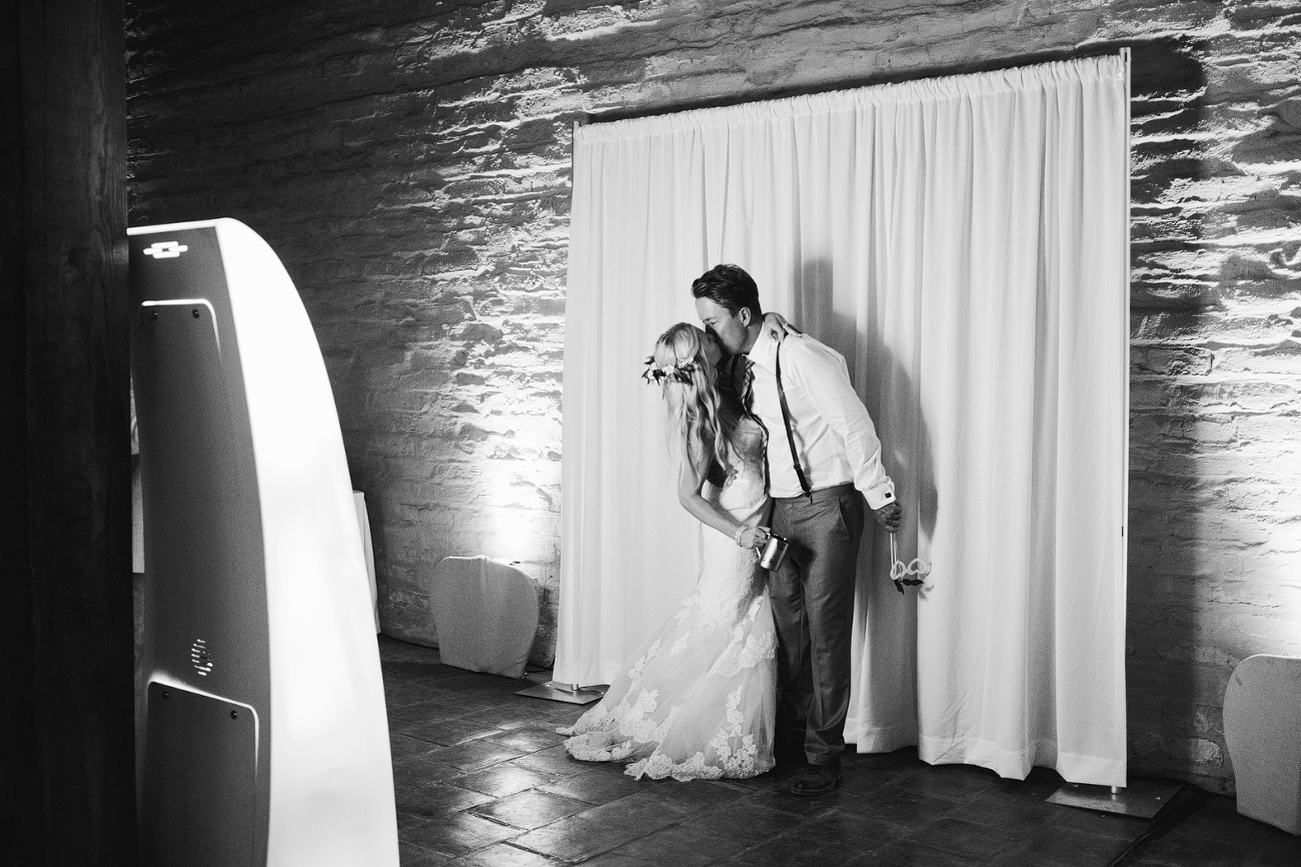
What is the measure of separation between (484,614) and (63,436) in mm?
4241

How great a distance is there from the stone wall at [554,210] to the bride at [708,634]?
132 cm

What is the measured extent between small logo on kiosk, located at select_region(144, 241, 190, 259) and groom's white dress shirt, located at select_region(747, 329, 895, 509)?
9.00 feet

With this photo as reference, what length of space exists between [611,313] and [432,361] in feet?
4.66

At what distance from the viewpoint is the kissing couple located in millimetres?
4137

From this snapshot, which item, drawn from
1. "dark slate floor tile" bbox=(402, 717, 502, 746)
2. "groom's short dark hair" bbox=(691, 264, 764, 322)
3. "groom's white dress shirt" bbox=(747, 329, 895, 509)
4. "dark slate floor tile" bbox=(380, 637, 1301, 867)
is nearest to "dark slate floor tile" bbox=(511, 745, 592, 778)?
"dark slate floor tile" bbox=(380, 637, 1301, 867)

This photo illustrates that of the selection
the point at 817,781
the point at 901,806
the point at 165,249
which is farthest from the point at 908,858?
the point at 165,249

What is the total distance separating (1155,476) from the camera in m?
4.12

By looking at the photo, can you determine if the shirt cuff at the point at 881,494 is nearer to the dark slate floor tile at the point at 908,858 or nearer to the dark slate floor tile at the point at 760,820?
the dark slate floor tile at the point at 760,820

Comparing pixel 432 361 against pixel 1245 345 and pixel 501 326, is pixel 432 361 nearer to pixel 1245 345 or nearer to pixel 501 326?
pixel 501 326

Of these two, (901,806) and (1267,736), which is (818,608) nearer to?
(901,806)

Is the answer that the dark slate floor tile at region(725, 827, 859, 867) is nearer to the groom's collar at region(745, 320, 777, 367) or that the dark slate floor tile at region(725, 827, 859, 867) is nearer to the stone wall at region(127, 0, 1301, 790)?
the stone wall at region(127, 0, 1301, 790)

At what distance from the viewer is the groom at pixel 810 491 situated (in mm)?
4121

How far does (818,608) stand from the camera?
4.18 meters

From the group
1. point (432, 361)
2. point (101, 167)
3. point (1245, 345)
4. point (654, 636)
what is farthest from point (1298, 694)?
point (432, 361)
